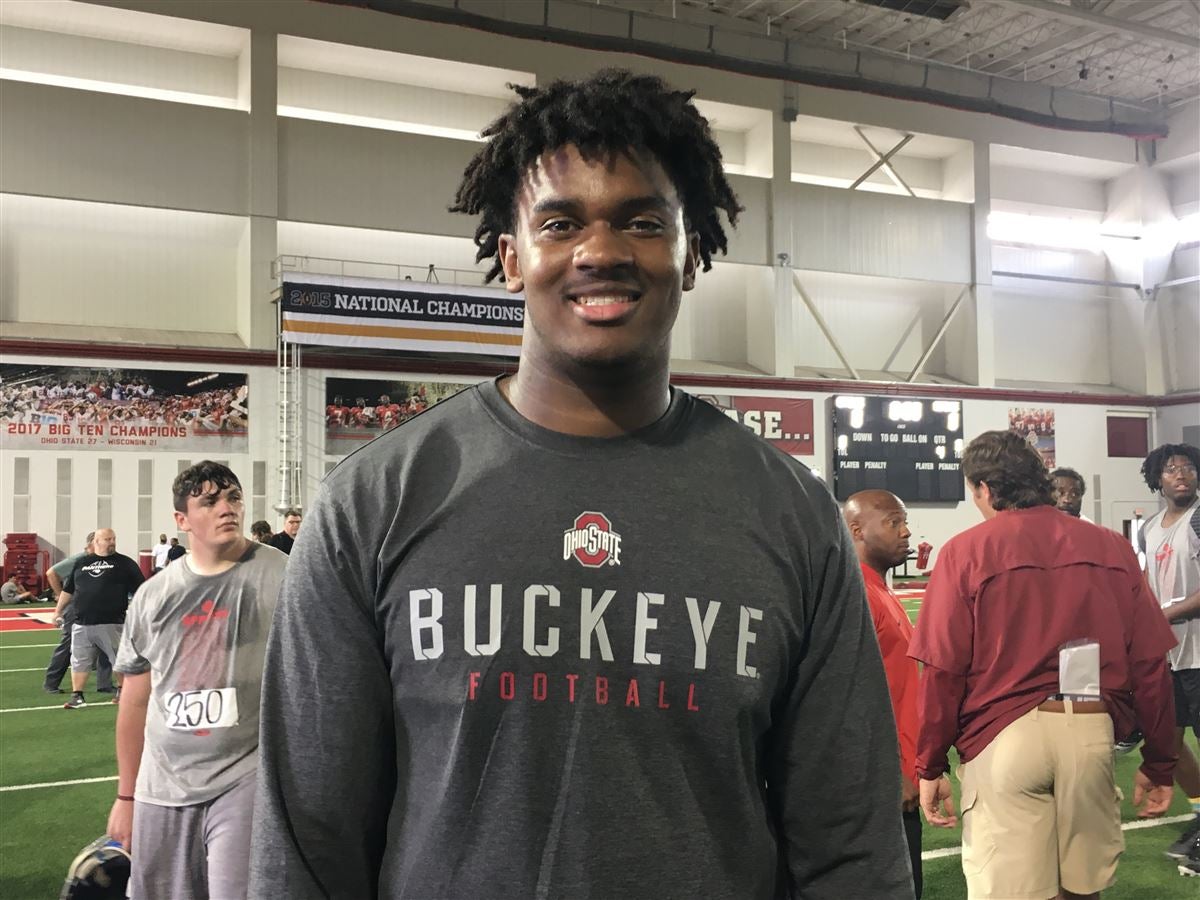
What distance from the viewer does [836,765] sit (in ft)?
5.50

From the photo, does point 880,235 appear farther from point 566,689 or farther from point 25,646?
point 566,689

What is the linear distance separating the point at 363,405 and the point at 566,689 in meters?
21.0

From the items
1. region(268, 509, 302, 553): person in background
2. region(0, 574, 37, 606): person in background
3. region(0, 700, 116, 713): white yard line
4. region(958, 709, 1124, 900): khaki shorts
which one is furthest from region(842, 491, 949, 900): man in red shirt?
region(0, 574, 37, 606): person in background

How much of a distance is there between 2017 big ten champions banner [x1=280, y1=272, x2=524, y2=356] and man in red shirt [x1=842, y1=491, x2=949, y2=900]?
1704cm

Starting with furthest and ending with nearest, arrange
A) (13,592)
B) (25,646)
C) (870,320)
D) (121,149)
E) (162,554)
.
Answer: (870,320) < (121,149) < (13,592) < (162,554) < (25,646)

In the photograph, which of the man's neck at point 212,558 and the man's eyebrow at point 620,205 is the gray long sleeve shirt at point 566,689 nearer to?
the man's eyebrow at point 620,205

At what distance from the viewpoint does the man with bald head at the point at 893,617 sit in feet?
14.1

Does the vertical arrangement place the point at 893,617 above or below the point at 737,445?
below

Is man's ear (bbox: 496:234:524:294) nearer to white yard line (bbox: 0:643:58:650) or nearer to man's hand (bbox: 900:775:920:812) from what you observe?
man's hand (bbox: 900:775:920:812)

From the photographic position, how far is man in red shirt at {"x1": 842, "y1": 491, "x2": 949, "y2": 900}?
14.1 ft

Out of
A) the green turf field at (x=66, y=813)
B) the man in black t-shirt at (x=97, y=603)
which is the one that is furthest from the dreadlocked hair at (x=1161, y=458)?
the man in black t-shirt at (x=97, y=603)

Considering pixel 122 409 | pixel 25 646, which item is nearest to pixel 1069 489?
pixel 25 646

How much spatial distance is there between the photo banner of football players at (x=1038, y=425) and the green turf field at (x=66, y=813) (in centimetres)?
2155

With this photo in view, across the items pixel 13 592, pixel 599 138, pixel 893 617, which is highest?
pixel 599 138
